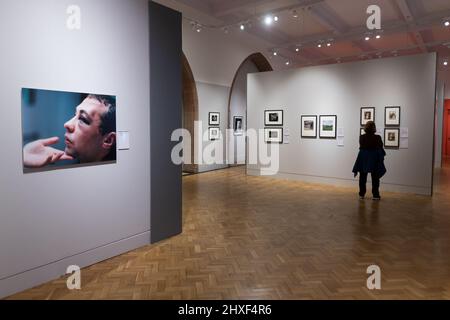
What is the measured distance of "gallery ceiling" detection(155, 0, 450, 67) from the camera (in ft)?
35.1

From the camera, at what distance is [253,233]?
17.7 feet

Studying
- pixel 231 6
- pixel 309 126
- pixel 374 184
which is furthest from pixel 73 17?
pixel 231 6

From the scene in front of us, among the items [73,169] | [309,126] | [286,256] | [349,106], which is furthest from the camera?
[309,126]

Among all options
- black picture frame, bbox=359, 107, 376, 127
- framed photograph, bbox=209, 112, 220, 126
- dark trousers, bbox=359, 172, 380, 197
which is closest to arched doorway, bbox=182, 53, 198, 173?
framed photograph, bbox=209, 112, 220, 126

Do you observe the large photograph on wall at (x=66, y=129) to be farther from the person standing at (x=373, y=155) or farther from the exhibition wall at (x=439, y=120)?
the exhibition wall at (x=439, y=120)

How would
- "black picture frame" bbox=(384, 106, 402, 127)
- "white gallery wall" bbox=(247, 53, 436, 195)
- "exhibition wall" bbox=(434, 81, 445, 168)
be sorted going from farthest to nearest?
"exhibition wall" bbox=(434, 81, 445, 168)
"black picture frame" bbox=(384, 106, 402, 127)
"white gallery wall" bbox=(247, 53, 436, 195)

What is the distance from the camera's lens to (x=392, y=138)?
873 centimetres

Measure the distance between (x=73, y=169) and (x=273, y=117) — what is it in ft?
26.1

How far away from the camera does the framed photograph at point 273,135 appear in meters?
10.9

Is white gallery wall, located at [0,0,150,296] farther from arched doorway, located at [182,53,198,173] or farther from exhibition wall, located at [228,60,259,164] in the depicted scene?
exhibition wall, located at [228,60,259,164]

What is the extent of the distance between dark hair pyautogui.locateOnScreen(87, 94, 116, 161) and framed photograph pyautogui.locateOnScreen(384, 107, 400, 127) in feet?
22.9

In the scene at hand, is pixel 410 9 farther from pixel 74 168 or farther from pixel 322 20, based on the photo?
pixel 74 168

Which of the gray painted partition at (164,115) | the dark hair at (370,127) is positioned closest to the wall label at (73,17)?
the gray painted partition at (164,115)
